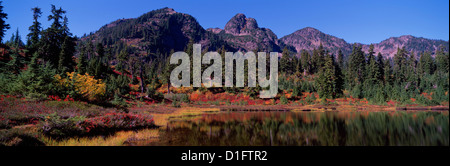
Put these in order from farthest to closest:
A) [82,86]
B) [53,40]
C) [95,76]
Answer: [95,76] < [53,40] < [82,86]

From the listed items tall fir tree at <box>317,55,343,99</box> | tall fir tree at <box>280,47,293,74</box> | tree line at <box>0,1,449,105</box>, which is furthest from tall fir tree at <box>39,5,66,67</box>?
tall fir tree at <box>280,47,293,74</box>

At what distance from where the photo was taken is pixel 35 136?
399 inches

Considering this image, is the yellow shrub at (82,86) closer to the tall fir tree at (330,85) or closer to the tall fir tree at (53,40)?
the tall fir tree at (53,40)

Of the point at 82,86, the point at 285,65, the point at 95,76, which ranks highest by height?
the point at 285,65

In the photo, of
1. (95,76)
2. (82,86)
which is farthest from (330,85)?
(95,76)

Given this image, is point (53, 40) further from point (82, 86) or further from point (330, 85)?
point (330, 85)

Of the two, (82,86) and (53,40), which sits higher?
(53,40)

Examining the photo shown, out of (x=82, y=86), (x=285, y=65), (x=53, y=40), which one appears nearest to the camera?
(x=82, y=86)

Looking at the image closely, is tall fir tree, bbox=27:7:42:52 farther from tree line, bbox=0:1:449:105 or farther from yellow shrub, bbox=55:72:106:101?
yellow shrub, bbox=55:72:106:101

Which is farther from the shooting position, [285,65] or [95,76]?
[285,65]

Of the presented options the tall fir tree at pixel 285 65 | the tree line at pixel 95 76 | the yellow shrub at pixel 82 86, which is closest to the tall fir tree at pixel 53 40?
the tree line at pixel 95 76
